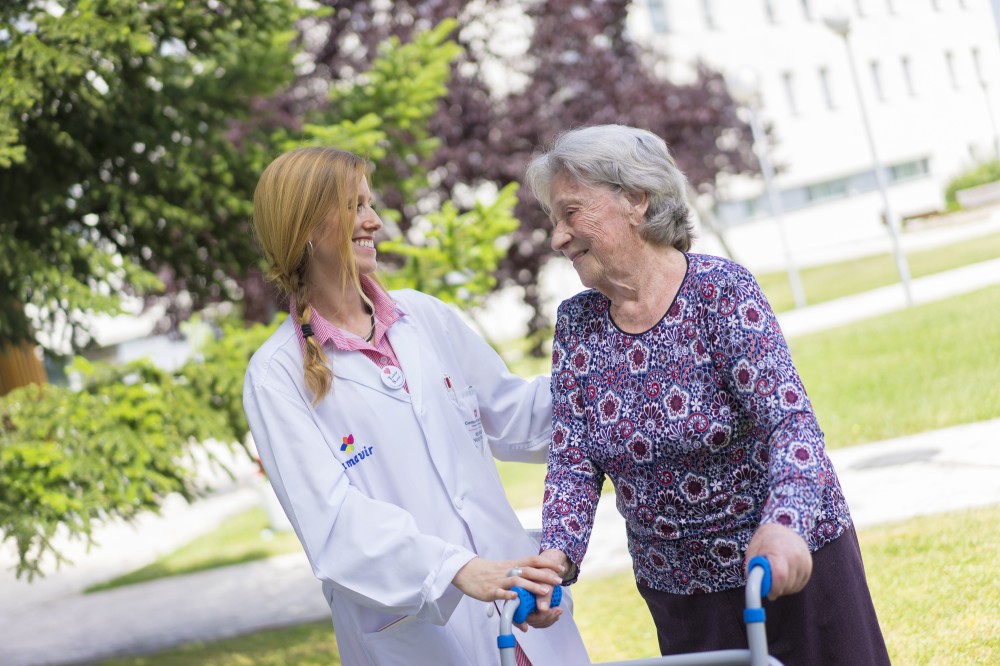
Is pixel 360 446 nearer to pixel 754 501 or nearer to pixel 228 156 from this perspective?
pixel 754 501

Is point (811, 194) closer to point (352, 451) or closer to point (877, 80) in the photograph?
point (877, 80)

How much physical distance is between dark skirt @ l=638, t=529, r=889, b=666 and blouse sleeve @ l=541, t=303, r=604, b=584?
0.35 m

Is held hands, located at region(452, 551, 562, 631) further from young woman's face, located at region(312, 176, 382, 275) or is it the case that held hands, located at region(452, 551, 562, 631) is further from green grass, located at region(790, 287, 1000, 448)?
green grass, located at region(790, 287, 1000, 448)

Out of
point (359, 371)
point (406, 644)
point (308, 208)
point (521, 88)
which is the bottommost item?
point (406, 644)

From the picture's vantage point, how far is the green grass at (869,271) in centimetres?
2309

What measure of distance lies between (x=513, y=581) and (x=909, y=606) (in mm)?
3478

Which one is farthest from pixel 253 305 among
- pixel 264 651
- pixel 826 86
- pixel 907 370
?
pixel 826 86

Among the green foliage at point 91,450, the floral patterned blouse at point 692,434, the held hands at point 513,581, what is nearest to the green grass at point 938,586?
the floral patterned blouse at point 692,434

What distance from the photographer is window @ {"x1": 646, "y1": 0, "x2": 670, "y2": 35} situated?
35.4m

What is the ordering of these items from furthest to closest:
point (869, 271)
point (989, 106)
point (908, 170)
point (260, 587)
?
point (989, 106)
point (908, 170)
point (869, 271)
point (260, 587)

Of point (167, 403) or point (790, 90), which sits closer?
point (167, 403)

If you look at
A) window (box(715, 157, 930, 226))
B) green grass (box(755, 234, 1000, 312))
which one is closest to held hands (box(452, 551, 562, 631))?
green grass (box(755, 234, 1000, 312))

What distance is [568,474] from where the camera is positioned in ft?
9.79

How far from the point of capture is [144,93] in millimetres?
6828
